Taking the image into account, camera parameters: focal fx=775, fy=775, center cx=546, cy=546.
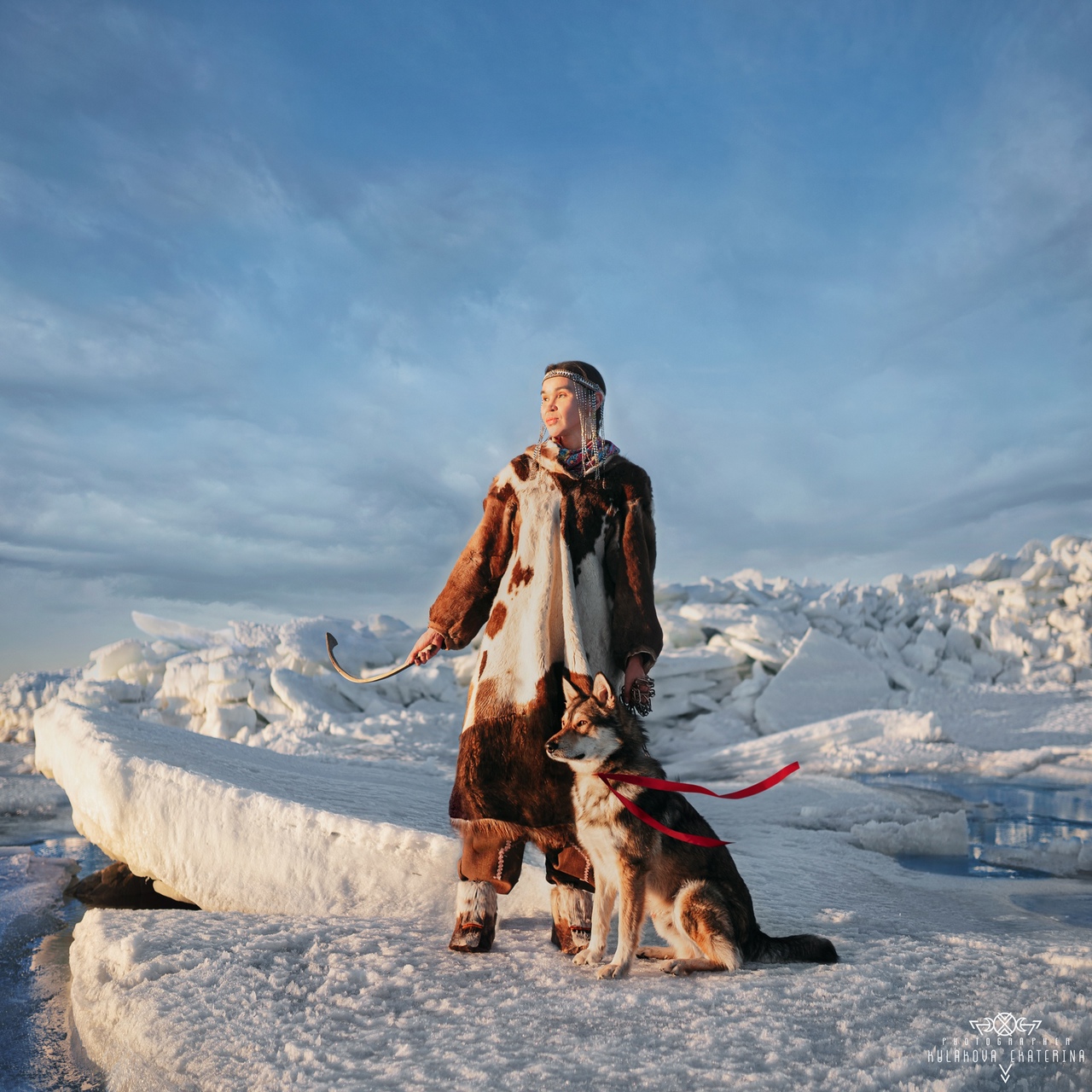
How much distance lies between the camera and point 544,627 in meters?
2.48

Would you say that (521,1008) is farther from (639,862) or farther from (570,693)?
(570,693)

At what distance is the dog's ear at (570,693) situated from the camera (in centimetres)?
226

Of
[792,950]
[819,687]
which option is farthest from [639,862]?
[819,687]

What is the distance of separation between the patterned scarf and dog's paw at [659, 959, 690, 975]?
1.50 meters

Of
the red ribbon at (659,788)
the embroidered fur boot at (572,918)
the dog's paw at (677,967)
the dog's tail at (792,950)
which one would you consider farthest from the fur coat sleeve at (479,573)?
the dog's tail at (792,950)

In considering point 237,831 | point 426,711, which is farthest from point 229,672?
point 237,831

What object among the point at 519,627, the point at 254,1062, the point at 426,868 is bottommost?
the point at 254,1062

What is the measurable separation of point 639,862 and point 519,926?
890 millimetres

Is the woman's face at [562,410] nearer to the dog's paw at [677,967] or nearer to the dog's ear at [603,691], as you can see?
the dog's ear at [603,691]

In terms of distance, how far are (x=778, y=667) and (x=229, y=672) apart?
21.1 ft

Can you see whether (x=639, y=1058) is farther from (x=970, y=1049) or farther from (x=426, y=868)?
(x=426, y=868)

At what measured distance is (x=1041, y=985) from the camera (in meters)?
2.21

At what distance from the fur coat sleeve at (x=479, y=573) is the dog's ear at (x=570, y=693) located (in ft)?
1.64

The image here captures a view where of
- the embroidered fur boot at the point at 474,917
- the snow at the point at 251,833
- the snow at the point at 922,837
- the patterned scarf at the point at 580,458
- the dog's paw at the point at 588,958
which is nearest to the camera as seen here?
the dog's paw at the point at 588,958
